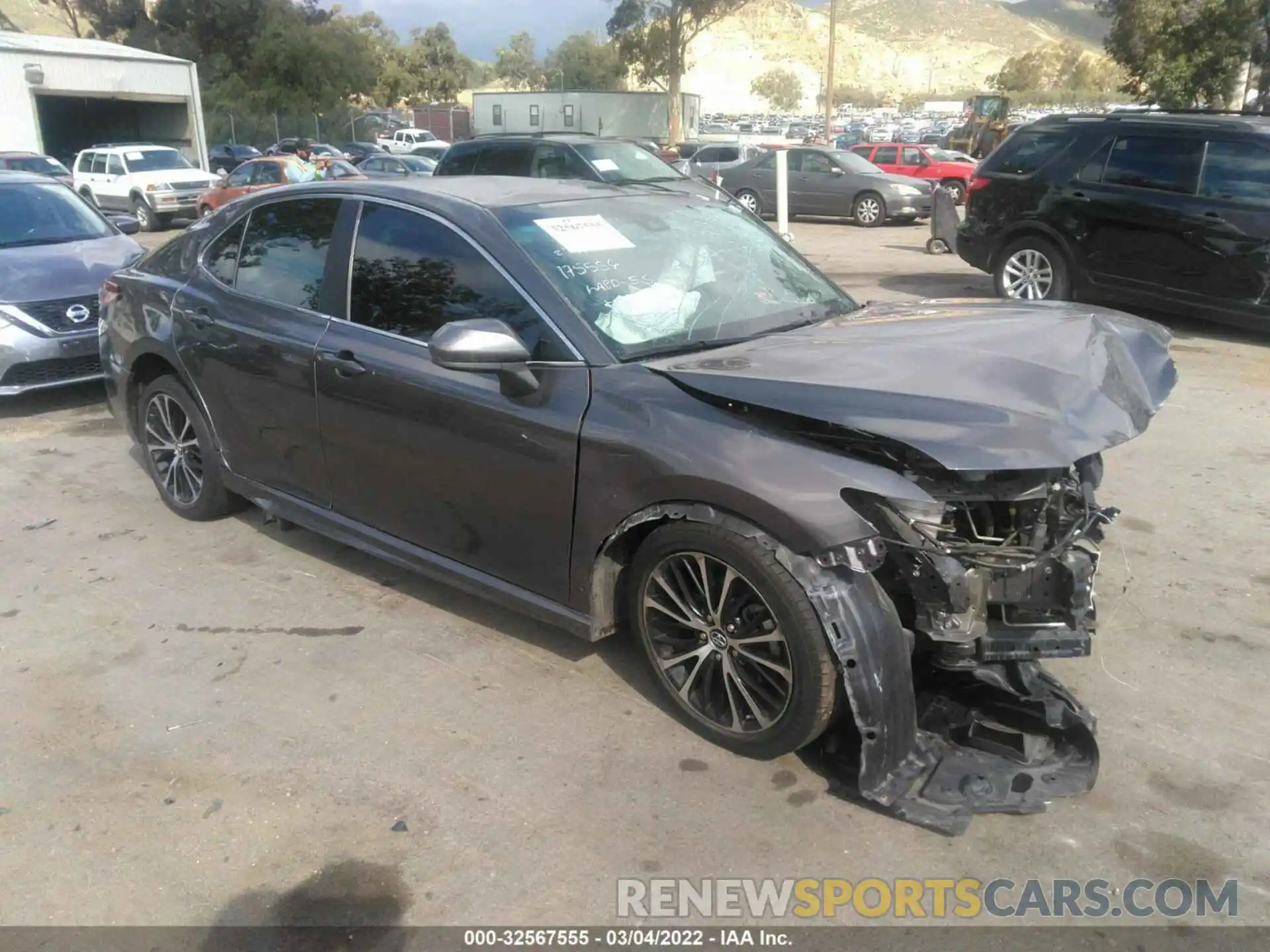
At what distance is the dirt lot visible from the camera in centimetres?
288

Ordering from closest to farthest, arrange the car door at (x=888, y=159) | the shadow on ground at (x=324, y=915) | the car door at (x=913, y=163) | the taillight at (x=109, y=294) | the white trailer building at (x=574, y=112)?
1. the shadow on ground at (x=324, y=915)
2. the taillight at (x=109, y=294)
3. the car door at (x=913, y=163)
4. the car door at (x=888, y=159)
5. the white trailer building at (x=574, y=112)

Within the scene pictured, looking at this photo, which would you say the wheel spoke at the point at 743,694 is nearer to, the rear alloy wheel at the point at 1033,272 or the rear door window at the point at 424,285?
the rear door window at the point at 424,285

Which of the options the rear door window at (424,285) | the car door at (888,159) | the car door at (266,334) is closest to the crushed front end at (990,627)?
the rear door window at (424,285)

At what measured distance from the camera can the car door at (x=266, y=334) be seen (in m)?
4.32

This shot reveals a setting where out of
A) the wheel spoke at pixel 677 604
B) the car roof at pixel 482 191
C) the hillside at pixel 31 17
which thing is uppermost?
the hillside at pixel 31 17

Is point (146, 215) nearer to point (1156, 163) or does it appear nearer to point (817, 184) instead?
point (817, 184)

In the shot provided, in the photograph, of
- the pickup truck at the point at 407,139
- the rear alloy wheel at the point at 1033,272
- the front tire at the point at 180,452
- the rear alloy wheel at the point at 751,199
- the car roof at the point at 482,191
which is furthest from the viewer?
the pickup truck at the point at 407,139

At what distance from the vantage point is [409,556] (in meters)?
4.09

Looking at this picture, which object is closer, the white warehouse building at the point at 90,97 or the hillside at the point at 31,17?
the white warehouse building at the point at 90,97

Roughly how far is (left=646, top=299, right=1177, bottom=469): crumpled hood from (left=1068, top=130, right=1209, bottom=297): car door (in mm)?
5722

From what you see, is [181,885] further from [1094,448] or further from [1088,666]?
[1088,666]

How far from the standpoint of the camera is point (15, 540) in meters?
5.26

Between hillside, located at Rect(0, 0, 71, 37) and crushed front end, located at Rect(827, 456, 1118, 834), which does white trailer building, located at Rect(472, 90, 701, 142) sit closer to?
crushed front end, located at Rect(827, 456, 1118, 834)

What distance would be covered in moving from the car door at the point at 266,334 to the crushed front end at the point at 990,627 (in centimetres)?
247
